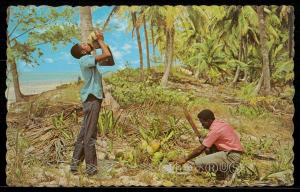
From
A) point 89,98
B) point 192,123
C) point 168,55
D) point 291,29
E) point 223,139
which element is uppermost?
point 291,29

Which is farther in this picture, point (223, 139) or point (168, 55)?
point (168, 55)

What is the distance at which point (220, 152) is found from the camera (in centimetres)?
602

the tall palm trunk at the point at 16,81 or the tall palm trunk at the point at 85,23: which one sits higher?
the tall palm trunk at the point at 85,23

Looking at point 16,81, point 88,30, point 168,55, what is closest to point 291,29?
point 168,55

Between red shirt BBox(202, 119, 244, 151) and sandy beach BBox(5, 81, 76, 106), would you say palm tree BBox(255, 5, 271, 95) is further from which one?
sandy beach BBox(5, 81, 76, 106)

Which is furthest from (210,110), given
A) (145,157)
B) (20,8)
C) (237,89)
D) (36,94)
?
(20,8)

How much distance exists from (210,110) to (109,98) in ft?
3.64

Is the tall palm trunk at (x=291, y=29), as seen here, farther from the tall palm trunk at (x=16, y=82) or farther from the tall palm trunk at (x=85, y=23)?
the tall palm trunk at (x=16, y=82)


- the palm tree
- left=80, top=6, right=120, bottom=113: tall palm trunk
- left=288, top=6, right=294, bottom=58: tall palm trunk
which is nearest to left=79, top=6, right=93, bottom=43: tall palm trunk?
left=80, top=6, right=120, bottom=113: tall palm trunk

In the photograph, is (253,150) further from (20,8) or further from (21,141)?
(20,8)

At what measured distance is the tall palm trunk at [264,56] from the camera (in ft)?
20.0

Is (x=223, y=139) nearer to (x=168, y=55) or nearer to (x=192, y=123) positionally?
(x=192, y=123)

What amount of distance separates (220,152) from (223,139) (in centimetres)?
14

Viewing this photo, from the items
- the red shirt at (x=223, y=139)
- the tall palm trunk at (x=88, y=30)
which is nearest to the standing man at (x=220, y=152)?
the red shirt at (x=223, y=139)
